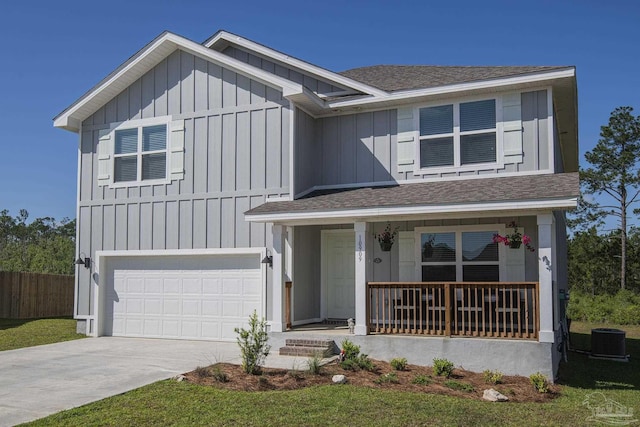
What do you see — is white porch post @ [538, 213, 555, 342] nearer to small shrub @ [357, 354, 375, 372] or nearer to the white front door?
small shrub @ [357, 354, 375, 372]

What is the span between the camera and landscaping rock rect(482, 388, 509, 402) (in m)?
8.58

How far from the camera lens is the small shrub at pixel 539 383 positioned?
9.25 meters

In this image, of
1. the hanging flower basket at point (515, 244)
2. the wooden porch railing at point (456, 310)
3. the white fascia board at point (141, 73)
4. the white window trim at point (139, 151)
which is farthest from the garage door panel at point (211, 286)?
the hanging flower basket at point (515, 244)

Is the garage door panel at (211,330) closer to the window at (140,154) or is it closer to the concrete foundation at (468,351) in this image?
the concrete foundation at (468,351)

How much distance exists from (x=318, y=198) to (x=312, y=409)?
5.92 meters

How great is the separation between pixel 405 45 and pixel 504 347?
1316cm

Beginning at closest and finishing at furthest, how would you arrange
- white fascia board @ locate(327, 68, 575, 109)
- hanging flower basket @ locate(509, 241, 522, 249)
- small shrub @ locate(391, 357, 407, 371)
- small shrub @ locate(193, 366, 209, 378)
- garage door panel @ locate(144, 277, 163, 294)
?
small shrub @ locate(193, 366, 209, 378) → small shrub @ locate(391, 357, 407, 371) → hanging flower basket @ locate(509, 241, 522, 249) → white fascia board @ locate(327, 68, 575, 109) → garage door panel @ locate(144, 277, 163, 294)

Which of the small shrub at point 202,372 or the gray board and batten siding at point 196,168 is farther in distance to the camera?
the gray board and batten siding at point 196,168

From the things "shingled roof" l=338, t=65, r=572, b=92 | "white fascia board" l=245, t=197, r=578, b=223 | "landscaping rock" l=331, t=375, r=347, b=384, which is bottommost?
"landscaping rock" l=331, t=375, r=347, b=384

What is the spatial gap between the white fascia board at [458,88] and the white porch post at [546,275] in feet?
10.6

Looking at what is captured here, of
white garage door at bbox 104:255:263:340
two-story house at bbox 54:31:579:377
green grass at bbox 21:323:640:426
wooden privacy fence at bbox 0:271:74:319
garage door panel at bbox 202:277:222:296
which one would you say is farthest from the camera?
wooden privacy fence at bbox 0:271:74:319

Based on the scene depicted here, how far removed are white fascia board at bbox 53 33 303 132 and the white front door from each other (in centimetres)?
374

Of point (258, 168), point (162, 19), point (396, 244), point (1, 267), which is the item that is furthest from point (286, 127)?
point (1, 267)

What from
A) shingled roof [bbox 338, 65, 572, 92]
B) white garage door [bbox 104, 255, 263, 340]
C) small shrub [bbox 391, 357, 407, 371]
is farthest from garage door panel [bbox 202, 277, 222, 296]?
shingled roof [bbox 338, 65, 572, 92]
